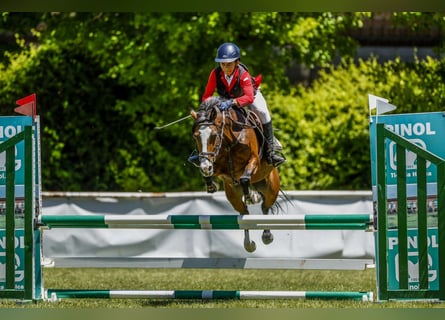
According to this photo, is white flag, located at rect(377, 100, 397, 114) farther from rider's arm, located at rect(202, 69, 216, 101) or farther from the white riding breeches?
the white riding breeches

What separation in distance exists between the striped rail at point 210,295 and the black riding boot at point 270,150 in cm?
164

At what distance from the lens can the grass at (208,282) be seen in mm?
7277

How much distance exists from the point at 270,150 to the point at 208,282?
6.66 ft

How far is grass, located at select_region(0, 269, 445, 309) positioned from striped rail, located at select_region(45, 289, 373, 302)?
0.22 ft

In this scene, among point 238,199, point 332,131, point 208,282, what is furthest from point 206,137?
point 332,131

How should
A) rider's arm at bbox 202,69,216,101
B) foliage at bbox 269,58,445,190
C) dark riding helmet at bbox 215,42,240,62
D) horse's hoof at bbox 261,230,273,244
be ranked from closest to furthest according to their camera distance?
1. dark riding helmet at bbox 215,42,240,62
2. rider's arm at bbox 202,69,216,101
3. horse's hoof at bbox 261,230,273,244
4. foliage at bbox 269,58,445,190

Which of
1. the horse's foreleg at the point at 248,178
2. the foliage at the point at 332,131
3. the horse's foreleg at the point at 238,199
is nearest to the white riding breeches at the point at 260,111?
the horse's foreleg at the point at 248,178

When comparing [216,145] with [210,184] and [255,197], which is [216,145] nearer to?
[210,184]

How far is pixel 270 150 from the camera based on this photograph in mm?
8414

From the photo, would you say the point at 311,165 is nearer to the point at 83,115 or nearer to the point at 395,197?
the point at 83,115

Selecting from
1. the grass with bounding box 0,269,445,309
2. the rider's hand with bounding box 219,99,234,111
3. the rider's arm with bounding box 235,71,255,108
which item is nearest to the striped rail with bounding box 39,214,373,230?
the grass with bounding box 0,269,445,309

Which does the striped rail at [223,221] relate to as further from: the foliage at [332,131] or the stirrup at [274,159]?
the foliage at [332,131]

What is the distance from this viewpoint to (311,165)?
1508 centimetres

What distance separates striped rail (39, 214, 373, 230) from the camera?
267 inches
